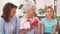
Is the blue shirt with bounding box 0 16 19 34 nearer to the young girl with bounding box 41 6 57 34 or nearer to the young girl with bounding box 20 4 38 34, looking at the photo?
the young girl with bounding box 20 4 38 34

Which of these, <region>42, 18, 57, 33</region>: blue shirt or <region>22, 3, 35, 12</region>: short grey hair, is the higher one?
<region>22, 3, 35, 12</region>: short grey hair

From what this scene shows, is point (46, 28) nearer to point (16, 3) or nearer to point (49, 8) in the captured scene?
point (49, 8)

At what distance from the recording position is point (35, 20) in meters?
1.31

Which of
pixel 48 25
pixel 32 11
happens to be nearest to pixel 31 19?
pixel 32 11

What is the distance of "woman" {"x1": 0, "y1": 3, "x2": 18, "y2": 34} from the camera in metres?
1.28

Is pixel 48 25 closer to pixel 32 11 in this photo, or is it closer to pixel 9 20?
pixel 32 11

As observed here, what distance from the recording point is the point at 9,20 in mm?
1296

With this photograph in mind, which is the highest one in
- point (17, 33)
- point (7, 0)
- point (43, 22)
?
point (7, 0)

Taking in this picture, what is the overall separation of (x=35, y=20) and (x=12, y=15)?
0.79ft

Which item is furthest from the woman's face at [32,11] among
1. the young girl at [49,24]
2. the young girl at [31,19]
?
the young girl at [49,24]

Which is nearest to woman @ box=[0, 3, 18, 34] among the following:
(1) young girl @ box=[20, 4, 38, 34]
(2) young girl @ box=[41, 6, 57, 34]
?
(1) young girl @ box=[20, 4, 38, 34]

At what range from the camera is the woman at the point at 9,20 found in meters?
1.28

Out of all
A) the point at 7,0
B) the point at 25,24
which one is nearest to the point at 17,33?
the point at 25,24

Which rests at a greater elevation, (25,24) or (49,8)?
(49,8)
